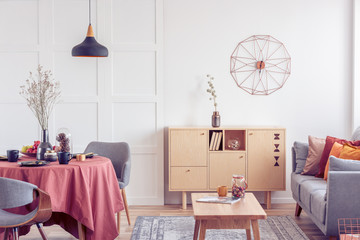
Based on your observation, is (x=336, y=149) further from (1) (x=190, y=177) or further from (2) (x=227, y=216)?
(2) (x=227, y=216)

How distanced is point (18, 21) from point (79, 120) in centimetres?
132

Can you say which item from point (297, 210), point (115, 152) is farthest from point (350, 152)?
point (115, 152)

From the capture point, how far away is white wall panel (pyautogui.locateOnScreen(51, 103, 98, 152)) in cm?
527

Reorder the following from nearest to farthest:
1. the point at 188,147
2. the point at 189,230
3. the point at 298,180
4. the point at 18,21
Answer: the point at 189,230 < the point at 298,180 < the point at 188,147 < the point at 18,21

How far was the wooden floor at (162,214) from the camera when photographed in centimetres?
412

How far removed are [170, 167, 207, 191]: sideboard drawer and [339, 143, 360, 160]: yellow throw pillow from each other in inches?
60.1

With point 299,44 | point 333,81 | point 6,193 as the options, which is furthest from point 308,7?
point 6,193

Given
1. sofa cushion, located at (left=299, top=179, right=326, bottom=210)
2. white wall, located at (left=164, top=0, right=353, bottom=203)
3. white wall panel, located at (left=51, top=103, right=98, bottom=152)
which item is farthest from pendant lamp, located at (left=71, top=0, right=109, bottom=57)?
sofa cushion, located at (left=299, top=179, right=326, bottom=210)

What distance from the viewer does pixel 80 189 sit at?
3.45 metres

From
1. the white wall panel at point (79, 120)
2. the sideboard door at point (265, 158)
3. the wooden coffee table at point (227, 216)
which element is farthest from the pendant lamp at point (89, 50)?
the wooden coffee table at point (227, 216)

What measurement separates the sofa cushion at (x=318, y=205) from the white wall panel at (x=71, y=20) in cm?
304

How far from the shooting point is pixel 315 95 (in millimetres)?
5391

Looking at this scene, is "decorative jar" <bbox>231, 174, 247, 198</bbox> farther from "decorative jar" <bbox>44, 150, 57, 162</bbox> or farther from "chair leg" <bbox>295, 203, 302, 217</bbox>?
"decorative jar" <bbox>44, 150, 57, 162</bbox>

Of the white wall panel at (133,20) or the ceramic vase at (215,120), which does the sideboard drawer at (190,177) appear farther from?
the white wall panel at (133,20)
